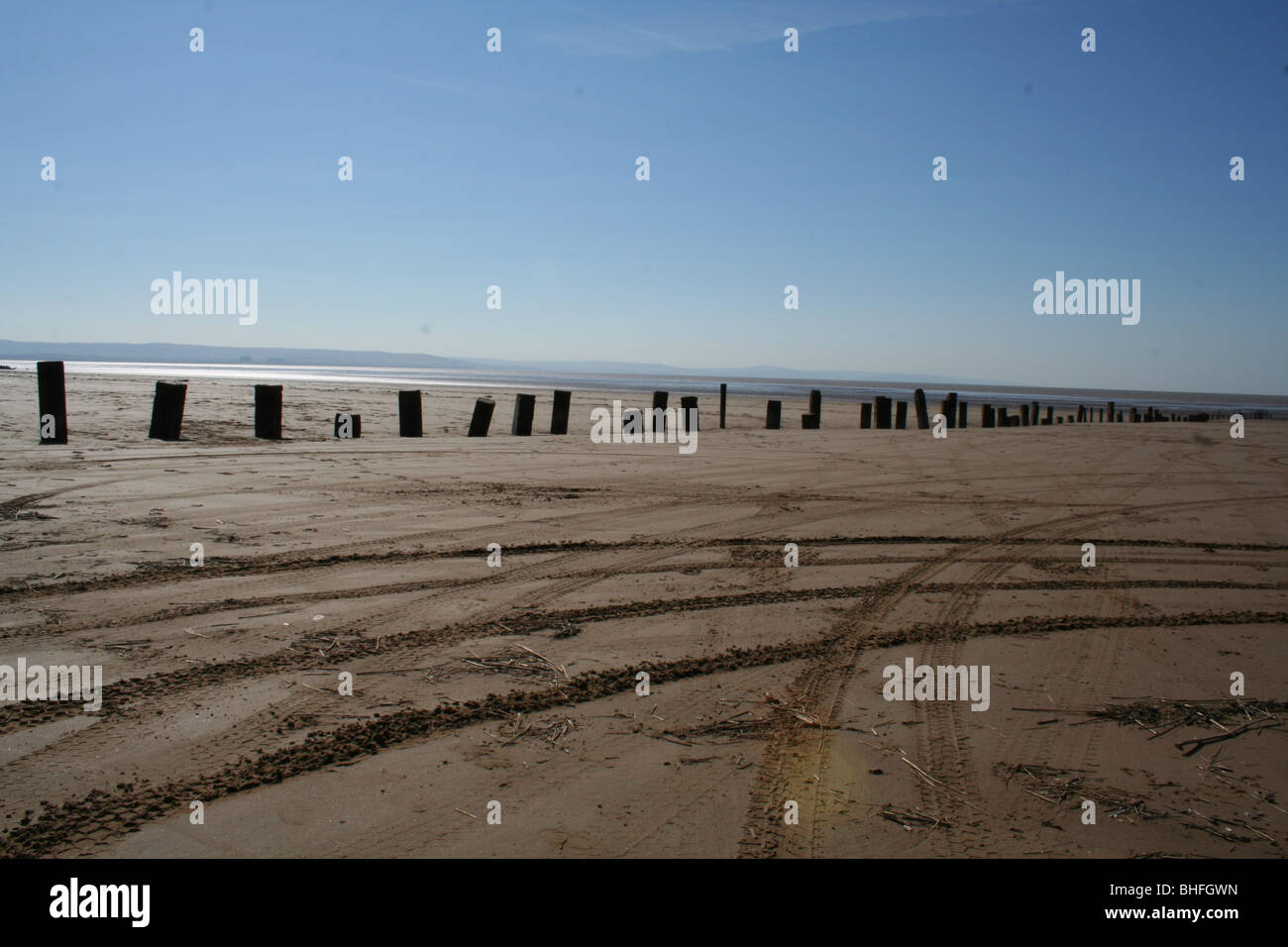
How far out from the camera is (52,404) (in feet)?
36.6

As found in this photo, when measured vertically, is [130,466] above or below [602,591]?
above

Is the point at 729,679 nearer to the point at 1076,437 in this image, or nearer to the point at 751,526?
the point at 751,526

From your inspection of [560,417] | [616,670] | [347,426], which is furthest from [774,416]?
[616,670]

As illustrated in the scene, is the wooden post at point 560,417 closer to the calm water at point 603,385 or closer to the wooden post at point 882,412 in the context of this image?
the wooden post at point 882,412

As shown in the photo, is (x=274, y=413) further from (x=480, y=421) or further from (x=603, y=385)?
(x=603, y=385)

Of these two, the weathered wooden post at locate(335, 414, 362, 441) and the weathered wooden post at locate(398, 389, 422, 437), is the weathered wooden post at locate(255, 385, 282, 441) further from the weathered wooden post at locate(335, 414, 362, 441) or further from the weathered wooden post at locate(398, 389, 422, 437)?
the weathered wooden post at locate(398, 389, 422, 437)

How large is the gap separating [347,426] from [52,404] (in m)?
4.67

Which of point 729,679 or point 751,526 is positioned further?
point 751,526

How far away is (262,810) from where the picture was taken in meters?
2.62

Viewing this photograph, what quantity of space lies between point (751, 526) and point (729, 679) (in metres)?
3.53

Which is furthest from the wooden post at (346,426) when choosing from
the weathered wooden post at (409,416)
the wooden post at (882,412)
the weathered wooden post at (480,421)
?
the wooden post at (882,412)

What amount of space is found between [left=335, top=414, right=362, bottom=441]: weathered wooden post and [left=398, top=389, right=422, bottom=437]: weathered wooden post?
2.74 ft

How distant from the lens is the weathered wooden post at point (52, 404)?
35.9ft
